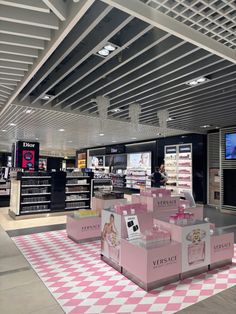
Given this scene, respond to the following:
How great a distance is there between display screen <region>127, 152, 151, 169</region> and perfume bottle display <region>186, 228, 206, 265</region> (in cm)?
1008

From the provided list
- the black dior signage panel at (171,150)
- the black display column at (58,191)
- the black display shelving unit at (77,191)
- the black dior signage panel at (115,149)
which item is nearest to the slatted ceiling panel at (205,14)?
the black display column at (58,191)

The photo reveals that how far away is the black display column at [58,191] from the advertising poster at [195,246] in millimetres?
5744

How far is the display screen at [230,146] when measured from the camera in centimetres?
921

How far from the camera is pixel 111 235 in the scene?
431 cm

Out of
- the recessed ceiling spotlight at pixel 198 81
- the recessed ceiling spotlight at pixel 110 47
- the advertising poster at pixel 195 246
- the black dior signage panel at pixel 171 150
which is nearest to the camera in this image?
the recessed ceiling spotlight at pixel 110 47

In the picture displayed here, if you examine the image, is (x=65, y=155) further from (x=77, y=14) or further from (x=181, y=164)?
(x=77, y=14)

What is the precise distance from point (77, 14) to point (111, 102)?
396 cm

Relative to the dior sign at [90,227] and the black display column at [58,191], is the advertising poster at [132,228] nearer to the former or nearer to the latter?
the dior sign at [90,227]

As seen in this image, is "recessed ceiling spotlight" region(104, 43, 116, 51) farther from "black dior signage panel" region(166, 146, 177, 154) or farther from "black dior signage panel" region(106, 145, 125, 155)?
"black dior signage panel" region(106, 145, 125, 155)

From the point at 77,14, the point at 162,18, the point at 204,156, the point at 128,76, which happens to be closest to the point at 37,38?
the point at 77,14

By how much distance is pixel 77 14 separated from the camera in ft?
8.28

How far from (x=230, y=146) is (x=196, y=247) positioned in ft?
21.0

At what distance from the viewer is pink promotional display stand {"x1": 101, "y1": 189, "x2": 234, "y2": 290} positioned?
354 cm

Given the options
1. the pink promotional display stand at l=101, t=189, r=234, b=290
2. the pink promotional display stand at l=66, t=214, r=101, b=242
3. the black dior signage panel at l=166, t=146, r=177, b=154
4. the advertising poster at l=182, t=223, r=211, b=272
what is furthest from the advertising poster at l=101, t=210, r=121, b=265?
the black dior signage panel at l=166, t=146, r=177, b=154
